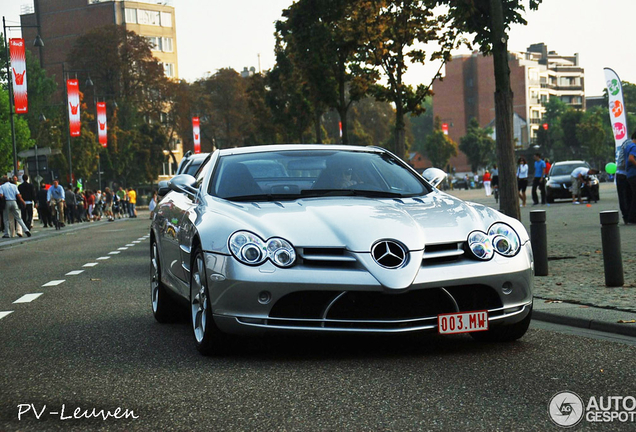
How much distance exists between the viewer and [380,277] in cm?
619

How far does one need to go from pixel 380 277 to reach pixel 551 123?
154 m

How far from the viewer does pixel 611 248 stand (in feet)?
32.6

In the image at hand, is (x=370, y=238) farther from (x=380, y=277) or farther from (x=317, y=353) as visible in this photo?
(x=317, y=353)

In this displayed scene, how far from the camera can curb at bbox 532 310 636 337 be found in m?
7.35

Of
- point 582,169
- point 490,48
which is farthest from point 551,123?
point 490,48

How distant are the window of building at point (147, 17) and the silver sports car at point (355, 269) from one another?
11066cm

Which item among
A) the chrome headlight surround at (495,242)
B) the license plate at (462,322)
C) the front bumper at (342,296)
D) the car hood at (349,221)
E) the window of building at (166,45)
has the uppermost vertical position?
the window of building at (166,45)

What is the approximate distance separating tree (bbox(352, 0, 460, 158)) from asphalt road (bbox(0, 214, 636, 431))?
2001cm

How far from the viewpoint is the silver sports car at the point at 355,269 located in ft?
20.6

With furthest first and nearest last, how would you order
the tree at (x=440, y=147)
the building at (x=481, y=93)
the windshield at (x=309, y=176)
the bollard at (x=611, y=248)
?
1. the building at (x=481, y=93)
2. the tree at (x=440, y=147)
3. the bollard at (x=611, y=248)
4. the windshield at (x=309, y=176)

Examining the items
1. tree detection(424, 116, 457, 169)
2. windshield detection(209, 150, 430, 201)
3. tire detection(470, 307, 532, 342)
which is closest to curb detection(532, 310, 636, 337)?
tire detection(470, 307, 532, 342)

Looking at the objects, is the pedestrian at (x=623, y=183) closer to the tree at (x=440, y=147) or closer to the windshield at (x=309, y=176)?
the windshield at (x=309, y=176)

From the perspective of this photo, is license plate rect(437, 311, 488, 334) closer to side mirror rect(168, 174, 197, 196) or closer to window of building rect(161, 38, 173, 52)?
side mirror rect(168, 174, 197, 196)

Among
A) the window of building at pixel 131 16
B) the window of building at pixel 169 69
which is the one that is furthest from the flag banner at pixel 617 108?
the window of building at pixel 169 69
